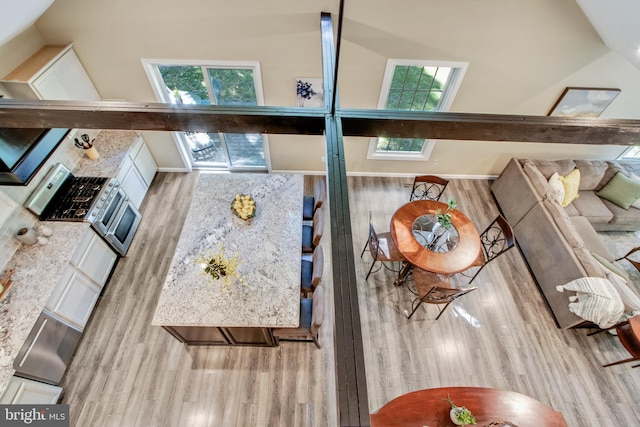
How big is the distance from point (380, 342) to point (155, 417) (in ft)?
8.24

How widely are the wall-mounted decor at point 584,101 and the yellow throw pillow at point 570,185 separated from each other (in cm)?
86

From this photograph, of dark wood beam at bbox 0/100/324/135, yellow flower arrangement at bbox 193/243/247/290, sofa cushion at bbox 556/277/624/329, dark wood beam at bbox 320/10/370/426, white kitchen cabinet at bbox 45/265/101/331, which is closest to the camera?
dark wood beam at bbox 320/10/370/426

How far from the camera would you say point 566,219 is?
389 centimetres

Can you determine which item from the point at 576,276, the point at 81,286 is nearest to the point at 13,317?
the point at 81,286

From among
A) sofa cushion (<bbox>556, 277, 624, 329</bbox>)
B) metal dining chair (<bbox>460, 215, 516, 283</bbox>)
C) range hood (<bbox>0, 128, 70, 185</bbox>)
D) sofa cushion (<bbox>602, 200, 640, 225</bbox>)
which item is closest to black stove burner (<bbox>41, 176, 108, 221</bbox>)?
range hood (<bbox>0, 128, 70, 185</bbox>)

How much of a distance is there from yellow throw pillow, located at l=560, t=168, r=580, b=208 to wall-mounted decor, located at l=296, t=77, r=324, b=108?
12.2ft

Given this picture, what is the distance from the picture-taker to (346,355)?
1.05m

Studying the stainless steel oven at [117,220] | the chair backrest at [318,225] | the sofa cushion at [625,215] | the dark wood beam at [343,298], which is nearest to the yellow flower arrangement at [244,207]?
the chair backrest at [318,225]

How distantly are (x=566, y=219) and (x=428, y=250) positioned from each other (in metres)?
2.05

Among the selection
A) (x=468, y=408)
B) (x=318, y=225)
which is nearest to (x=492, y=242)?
(x=468, y=408)

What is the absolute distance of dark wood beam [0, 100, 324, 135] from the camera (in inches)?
65.9

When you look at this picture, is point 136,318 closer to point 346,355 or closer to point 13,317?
point 13,317

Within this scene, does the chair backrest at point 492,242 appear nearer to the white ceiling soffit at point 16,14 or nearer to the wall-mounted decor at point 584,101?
the wall-mounted decor at point 584,101

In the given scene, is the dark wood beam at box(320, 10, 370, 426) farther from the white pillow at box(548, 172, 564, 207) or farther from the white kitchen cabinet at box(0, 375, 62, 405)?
the white pillow at box(548, 172, 564, 207)
